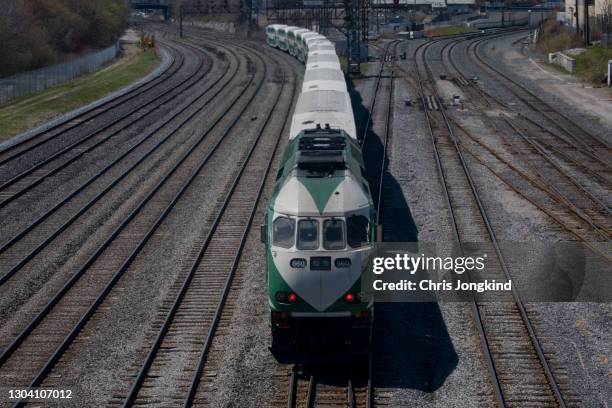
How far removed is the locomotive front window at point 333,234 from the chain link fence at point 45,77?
36.8m

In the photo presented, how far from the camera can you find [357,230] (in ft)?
46.3

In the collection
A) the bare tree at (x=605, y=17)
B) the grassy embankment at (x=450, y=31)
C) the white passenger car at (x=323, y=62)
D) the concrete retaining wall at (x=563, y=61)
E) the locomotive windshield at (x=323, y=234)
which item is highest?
the grassy embankment at (x=450, y=31)

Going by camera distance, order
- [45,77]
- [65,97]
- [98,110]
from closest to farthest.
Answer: [98,110] < [65,97] < [45,77]

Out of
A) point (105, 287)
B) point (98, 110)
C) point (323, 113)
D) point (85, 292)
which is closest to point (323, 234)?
point (105, 287)

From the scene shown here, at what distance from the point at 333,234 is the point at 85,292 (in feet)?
23.7

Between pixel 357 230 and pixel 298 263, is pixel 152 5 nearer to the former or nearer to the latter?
pixel 357 230

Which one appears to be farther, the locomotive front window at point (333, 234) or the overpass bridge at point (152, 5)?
the overpass bridge at point (152, 5)

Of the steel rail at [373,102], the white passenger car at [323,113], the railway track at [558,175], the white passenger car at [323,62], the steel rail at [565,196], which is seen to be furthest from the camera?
the white passenger car at [323,62]

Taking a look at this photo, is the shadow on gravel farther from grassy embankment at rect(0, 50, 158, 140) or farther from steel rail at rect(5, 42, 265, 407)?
grassy embankment at rect(0, 50, 158, 140)

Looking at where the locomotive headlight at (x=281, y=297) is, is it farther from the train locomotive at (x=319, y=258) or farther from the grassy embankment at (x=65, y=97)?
the grassy embankment at (x=65, y=97)

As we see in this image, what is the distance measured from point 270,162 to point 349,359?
16.4m

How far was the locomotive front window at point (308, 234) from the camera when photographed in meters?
13.8

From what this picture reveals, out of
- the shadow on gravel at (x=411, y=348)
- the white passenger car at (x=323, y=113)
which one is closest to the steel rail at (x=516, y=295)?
the shadow on gravel at (x=411, y=348)

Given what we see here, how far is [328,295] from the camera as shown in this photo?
13727mm
